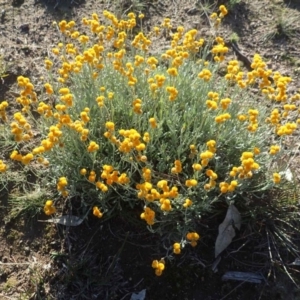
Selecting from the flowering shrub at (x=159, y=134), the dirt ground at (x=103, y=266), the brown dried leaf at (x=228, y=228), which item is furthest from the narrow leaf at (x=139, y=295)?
the brown dried leaf at (x=228, y=228)

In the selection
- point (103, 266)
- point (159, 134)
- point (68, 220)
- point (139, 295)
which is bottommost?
point (139, 295)

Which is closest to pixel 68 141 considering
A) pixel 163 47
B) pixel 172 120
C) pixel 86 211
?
pixel 86 211

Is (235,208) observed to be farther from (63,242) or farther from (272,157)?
(63,242)

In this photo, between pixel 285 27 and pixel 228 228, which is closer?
pixel 228 228

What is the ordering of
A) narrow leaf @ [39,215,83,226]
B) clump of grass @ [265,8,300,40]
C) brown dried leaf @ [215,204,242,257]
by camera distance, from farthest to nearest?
clump of grass @ [265,8,300,40]
narrow leaf @ [39,215,83,226]
brown dried leaf @ [215,204,242,257]

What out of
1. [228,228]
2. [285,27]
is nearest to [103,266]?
[228,228]

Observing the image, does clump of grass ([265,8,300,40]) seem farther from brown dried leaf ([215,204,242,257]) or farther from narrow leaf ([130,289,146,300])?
narrow leaf ([130,289,146,300])

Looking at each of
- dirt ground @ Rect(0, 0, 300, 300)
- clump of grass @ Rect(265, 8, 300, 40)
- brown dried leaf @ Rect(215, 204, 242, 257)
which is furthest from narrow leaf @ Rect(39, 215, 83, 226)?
clump of grass @ Rect(265, 8, 300, 40)

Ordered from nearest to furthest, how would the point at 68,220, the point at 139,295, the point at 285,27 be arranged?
the point at 139,295
the point at 68,220
the point at 285,27

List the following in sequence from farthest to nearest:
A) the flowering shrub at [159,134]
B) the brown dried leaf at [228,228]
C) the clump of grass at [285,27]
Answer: the clump of grass at [285,27]
the brown dried leaf at [228,228]
the flowering shrub at [159,134]

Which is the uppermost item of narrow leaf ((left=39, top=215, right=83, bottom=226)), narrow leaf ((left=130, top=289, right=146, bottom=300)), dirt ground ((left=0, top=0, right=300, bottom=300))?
narrow leaf ((left=39, top=215, right=83, bottom=226))

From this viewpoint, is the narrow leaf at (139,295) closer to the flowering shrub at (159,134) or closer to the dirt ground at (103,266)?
the dirt ground at (103,266)

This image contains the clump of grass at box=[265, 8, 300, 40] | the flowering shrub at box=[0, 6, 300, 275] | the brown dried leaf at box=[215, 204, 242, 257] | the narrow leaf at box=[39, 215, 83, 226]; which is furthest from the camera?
the clump of grass at box=[265, 8, 300, 40]

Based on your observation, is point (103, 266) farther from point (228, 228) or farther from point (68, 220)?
point (228, 228)
